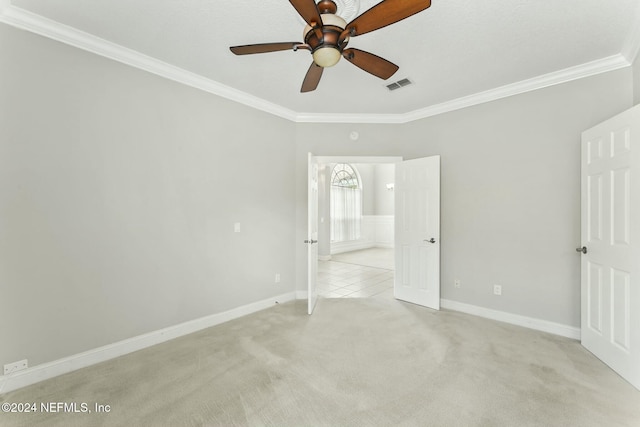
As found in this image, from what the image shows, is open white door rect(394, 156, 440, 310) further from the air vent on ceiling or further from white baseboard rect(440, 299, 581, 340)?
the air vent on ceiling

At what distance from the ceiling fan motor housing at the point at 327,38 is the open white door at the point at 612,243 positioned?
2.32m

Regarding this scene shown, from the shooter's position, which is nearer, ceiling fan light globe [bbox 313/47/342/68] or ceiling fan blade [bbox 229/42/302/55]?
ceiling fan light globe [bbox 313/47/342/68]

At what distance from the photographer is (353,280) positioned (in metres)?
5.49

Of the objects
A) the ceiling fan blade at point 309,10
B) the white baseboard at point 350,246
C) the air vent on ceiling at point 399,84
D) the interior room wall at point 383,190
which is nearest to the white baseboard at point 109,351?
the ceiling fan blade at point 309,10

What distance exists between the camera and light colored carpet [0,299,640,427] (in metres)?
1.83

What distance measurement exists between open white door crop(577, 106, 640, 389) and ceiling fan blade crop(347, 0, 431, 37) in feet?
6.67

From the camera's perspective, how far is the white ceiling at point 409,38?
207cm

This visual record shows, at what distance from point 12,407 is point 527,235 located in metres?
4.68

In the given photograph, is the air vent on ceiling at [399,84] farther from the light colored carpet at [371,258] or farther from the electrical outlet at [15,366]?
the light colored carpet at [371,258]

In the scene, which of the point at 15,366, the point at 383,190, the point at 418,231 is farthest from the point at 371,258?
the point at 15,366

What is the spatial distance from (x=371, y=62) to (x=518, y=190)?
2.47 meters

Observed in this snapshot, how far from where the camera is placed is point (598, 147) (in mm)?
2607

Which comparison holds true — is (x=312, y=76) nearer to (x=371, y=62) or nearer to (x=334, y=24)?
(x=371, y=62)

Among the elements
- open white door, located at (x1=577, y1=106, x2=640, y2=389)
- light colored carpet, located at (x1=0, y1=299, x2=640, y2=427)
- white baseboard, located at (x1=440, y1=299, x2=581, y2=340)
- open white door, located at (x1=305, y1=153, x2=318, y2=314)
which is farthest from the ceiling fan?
white baseboard, located at (x1=440, y1=299, x2=581, y2=340)
